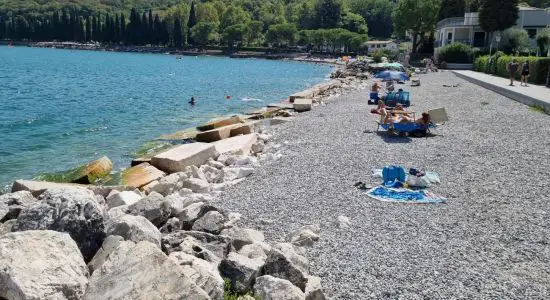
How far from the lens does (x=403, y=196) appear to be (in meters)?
10.9

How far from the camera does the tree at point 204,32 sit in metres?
172

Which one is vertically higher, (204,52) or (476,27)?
(476,27)

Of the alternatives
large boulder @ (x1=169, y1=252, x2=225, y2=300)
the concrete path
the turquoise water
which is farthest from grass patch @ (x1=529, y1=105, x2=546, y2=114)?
large boulder @ (x1=169, y1=252, x2=225, y2=300)

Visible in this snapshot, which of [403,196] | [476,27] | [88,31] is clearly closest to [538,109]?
[403,196]

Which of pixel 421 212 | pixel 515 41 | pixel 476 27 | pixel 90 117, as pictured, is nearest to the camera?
pixel 421 212

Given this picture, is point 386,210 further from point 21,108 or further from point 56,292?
point 21,108

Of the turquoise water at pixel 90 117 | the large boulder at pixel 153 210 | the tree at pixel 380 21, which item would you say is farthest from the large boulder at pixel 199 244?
the tree at pixel 380 21

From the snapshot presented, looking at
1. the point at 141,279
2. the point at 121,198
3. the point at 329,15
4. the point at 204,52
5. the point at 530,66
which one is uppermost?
the point at 329,15

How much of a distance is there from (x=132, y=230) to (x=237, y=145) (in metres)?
11.4

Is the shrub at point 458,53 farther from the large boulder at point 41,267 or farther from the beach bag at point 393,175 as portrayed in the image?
the large boulder at point 41,267

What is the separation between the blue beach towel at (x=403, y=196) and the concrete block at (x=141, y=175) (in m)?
6.11

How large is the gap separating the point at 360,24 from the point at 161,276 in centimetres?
17061

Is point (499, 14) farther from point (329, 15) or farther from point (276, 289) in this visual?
point (329, 15)

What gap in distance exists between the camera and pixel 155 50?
591 feet
